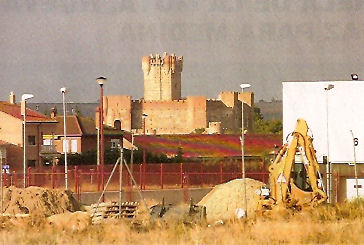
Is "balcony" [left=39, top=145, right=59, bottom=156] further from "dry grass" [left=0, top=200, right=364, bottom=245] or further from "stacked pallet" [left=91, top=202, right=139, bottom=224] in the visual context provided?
"dry grass" [left=0, top=200, right=364, bottom=245]

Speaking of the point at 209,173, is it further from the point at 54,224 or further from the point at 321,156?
the point at 54,224

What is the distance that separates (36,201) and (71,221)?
8626 millimetres

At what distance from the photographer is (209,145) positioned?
3679 inches

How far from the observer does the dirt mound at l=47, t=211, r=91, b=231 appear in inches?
1221

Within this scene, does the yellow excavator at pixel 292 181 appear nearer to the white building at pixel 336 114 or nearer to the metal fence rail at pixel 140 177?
the metal fence rail at pixel 140 177

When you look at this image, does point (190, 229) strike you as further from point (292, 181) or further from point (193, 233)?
point (292, 181)

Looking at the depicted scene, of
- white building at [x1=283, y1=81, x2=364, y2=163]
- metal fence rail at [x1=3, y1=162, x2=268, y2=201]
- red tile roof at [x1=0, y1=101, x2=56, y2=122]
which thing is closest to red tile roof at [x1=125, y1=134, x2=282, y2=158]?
red tile roof at [x1=0, y1=101, x2=56, y2=122]

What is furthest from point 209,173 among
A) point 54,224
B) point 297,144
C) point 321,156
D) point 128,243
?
point 128,243

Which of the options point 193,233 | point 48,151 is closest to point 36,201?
point 193,233

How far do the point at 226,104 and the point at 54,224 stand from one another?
149 m

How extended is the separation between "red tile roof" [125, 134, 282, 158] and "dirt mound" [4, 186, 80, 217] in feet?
145

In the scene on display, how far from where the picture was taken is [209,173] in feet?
185

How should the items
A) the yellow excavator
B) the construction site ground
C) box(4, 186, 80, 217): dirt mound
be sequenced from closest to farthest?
the construction site ground → the yellow excavator → box(4, 186, 80, 217): dirt mound

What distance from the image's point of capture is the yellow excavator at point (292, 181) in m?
40.2
